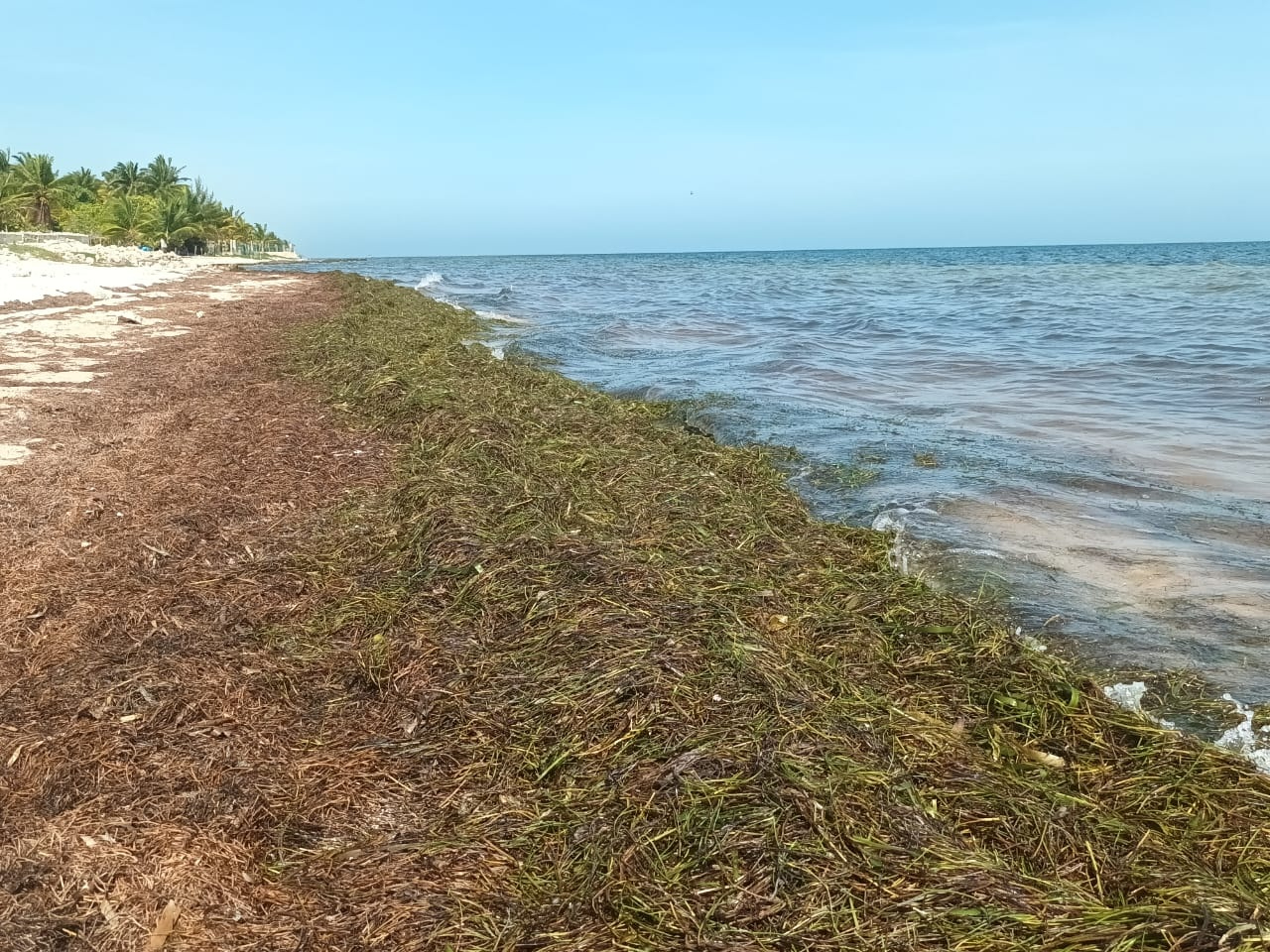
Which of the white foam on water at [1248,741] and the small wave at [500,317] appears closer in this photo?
the white foam on water at [1248,741]

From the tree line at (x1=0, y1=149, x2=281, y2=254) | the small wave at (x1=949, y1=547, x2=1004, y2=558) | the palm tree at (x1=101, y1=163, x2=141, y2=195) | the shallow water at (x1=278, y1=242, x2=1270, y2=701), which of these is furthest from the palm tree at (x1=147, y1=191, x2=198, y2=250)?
the small wave at (x1=949, y1=547, x2=1004, y2=558)

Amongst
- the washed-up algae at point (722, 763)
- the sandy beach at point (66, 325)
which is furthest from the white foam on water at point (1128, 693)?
the sandy beach at point (66, 325)

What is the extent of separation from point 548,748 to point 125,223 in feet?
190

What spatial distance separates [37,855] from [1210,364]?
1349cm

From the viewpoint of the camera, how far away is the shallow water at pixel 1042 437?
14.1ft

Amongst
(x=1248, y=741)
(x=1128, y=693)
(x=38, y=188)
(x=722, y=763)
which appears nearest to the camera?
(x=722, y=763)

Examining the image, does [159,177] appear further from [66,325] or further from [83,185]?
[66,325]

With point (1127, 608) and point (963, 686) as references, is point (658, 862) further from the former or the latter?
point (1127, 608)

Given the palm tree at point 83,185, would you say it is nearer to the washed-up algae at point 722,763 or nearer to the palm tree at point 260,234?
the palm tree at point 260,234

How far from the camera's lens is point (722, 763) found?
243 centimetres

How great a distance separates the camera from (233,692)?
2.92 meters

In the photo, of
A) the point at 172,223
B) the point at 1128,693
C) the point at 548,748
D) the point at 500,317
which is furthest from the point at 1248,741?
the point at 172,223

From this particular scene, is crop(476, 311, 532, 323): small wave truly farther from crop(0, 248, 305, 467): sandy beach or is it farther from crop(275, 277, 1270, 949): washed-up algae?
crop(275, 277, 1270, 949): washed-up algae

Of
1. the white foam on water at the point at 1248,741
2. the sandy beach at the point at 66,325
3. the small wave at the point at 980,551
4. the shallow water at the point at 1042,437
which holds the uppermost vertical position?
the sandy beach at the point at 66,325
